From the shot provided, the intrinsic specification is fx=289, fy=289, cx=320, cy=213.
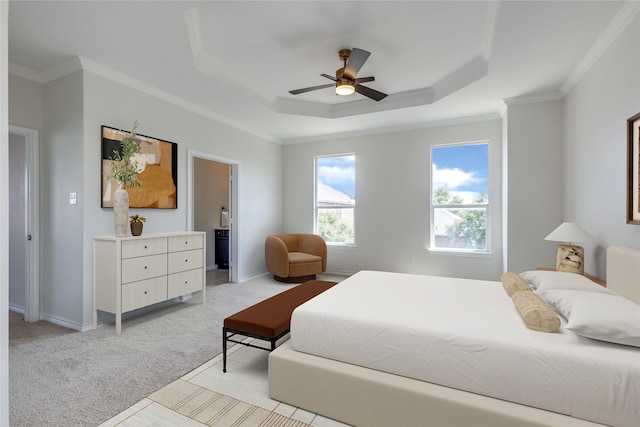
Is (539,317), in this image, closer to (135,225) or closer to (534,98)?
(534,98)

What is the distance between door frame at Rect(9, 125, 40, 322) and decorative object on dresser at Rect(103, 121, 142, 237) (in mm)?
849

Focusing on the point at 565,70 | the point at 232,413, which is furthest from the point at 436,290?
the point at 565,70

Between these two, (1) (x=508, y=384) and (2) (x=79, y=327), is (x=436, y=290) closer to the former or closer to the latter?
(1) (x=508, y=384)

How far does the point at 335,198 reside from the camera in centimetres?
593

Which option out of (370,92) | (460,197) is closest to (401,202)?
(460,197)

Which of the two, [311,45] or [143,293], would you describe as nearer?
[311,45]

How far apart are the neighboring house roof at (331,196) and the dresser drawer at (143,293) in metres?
3.43

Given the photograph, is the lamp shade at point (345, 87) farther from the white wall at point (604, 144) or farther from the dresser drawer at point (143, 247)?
A: the dresser drawer at point (143, 247)

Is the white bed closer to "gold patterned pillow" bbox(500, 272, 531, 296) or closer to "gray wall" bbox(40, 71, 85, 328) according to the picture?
"gold patterned pillow" bbox(500, 272, 531, 296)

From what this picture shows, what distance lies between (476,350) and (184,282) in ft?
10.9

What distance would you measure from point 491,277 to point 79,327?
550cm

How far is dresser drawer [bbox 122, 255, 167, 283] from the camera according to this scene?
297 centimetres

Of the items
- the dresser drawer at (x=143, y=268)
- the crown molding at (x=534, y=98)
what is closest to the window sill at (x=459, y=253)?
the crown molding at (x=534, y=98)

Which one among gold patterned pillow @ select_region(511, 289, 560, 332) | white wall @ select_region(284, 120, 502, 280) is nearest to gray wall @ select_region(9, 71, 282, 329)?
white wall @ select_region(284, 120, 502, 280)
